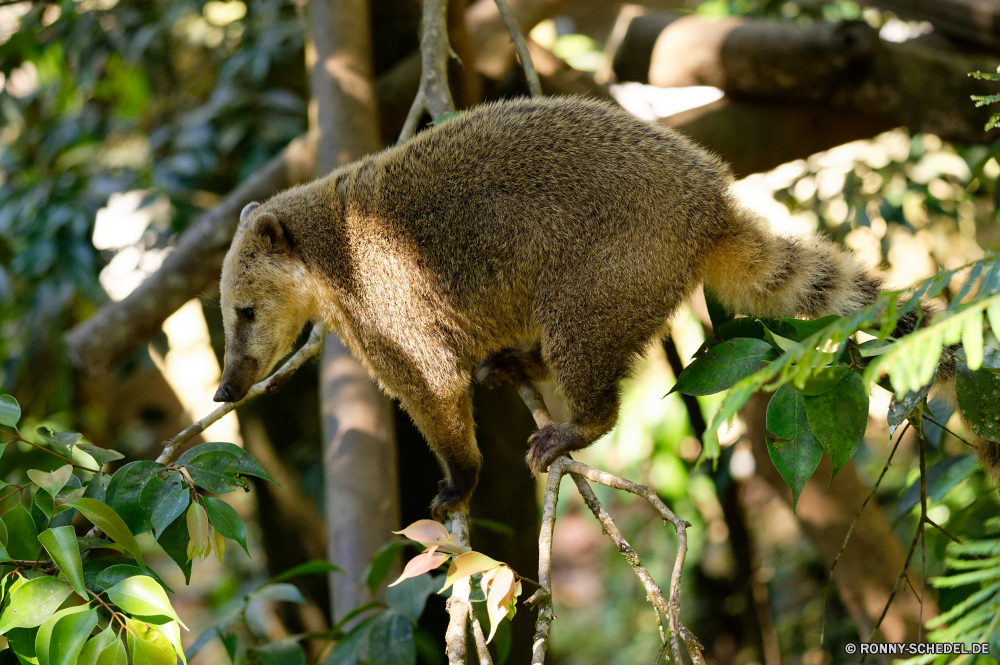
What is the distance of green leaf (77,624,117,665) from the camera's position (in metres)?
1.57

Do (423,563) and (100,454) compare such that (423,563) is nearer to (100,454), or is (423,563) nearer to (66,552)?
(66,552)

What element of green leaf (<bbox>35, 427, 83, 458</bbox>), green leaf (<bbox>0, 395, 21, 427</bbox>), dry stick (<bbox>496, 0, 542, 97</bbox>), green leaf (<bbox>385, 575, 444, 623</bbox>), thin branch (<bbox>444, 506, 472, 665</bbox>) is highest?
dry stick (<bbox>496, 0, 542, 97</bbox>)

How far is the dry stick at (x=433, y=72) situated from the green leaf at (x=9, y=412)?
1.80 metres

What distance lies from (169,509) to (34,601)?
35 centimetres

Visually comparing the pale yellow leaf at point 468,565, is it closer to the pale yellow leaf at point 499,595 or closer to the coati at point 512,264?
the pale yellow leaf at point 499,595

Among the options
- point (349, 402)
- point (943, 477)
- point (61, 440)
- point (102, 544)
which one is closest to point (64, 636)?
point (102, 544)

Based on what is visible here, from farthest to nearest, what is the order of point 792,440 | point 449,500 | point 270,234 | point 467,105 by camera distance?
Result: point 467,105 → point 270,234 → point 449,500 → point 792,440

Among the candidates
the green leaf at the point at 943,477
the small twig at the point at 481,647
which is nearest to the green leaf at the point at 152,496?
the small twig at the point at 481,647

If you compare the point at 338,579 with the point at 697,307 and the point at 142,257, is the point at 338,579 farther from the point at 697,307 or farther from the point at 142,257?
the point at 142,257

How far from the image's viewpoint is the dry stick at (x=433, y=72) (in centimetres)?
315

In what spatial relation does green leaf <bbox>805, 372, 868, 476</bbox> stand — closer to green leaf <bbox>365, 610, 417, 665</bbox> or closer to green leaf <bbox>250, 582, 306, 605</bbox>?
green leaf <bbox>365, 610, 417, 665</bbox>

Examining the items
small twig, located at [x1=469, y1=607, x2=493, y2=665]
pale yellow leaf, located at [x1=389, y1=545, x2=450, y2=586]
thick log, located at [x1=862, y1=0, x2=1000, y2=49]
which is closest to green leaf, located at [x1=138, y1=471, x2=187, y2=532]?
pale yellow leaf, located at [x1=389, y1=545, x2=450, y2=586]

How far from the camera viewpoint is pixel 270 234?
9.50 feet

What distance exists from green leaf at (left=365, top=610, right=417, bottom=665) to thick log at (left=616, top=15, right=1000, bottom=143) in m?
3.55
